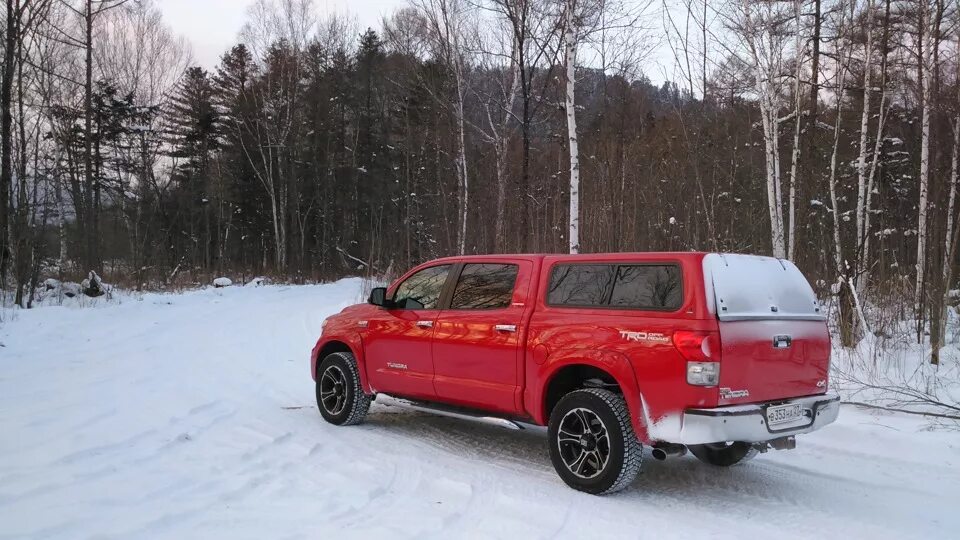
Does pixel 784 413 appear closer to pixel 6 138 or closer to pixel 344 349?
pixel 344 349

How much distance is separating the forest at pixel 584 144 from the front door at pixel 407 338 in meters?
6.25

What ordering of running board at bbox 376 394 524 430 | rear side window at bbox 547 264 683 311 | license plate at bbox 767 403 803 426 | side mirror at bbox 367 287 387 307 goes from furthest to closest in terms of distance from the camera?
side mirror at bbox 367 287 387 307 < running board at bbox 376 394 524 430 < rear side window at bbox 547 264 683 311 < license plate at bbox 767 403 803 426

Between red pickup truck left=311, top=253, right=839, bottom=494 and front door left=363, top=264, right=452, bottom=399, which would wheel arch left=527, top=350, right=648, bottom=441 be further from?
front door left=363, top=264, right=452, bottom=399

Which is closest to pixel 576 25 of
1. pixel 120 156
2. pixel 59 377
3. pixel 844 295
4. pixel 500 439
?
pixel 844 295

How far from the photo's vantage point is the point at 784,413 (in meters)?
4.59

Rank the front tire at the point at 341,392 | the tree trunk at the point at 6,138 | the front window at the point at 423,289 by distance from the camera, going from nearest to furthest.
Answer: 1. the front window at the point at 423,289
2. the front tire at the point at 341,392
3. the tree trunk at the point at 6,138

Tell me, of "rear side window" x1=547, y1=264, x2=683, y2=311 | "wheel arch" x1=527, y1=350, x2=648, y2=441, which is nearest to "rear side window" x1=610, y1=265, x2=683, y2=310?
"rear side window" x1=547, y1=264, x2=683, y2=311

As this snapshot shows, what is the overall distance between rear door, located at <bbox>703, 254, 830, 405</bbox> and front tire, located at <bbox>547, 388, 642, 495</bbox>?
746 millimetres

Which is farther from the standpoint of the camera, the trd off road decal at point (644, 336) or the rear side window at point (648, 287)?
the rear side window at point (648, 287)

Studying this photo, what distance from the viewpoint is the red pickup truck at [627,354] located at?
4.32 m

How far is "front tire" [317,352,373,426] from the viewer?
676 centimetres

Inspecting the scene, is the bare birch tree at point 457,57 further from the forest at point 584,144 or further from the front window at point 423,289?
the front window at point 423,289

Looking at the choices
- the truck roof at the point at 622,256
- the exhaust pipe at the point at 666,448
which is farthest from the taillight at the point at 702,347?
the exhaust pipe at the point at 666,448

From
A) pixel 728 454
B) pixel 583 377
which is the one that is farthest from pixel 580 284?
pixel 728 454
